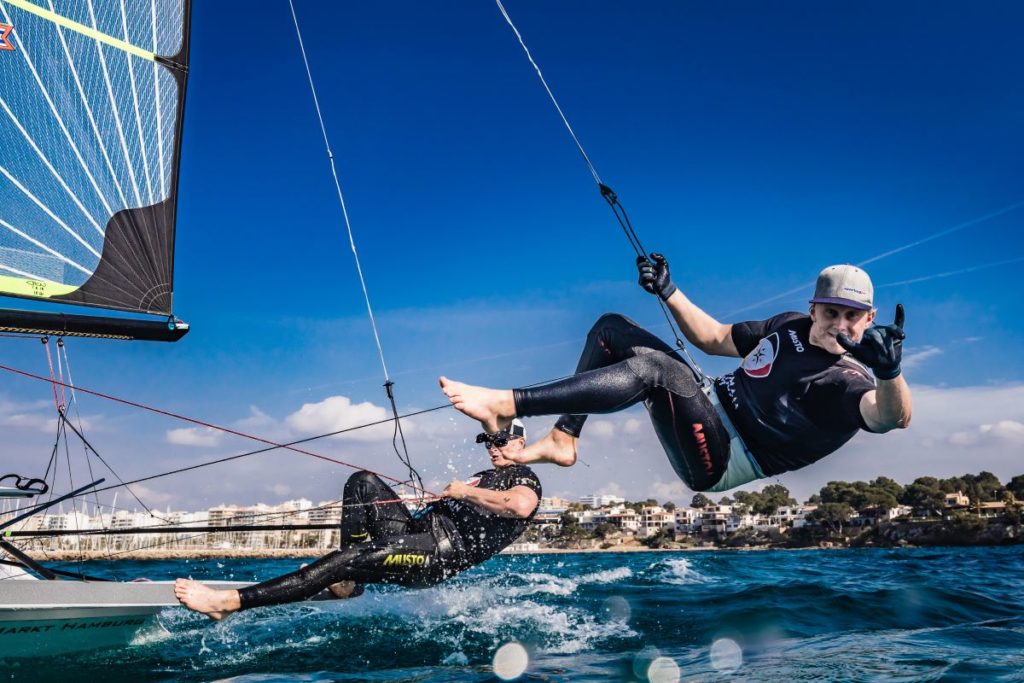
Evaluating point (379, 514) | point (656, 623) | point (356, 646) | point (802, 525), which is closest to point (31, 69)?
point (379, 514)

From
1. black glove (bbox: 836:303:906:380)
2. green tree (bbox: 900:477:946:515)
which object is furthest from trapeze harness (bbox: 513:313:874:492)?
green tree (bbox: 900:477:946:515)

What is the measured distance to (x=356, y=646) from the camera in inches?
228

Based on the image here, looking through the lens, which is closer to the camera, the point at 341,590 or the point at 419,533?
the point at 419,533

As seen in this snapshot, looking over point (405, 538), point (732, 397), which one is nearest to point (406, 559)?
point (405, 538)

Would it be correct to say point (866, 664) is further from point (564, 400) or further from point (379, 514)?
point (379, 514)

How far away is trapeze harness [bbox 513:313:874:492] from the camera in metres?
3.61

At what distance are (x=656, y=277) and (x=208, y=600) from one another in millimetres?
3414

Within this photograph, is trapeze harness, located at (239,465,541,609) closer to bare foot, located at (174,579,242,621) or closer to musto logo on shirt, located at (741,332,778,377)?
bare foot, located at (174,579,242,621)

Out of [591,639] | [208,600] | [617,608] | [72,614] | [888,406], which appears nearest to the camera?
[888,406]

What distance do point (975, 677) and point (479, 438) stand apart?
124 inches

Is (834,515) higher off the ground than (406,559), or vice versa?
(406,559)

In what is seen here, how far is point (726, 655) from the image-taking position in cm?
485

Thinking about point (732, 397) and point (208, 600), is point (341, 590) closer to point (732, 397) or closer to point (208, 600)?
point (208, 600)

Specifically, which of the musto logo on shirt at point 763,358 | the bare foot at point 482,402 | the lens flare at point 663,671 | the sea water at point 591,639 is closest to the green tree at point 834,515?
the sea water at point 591,639
